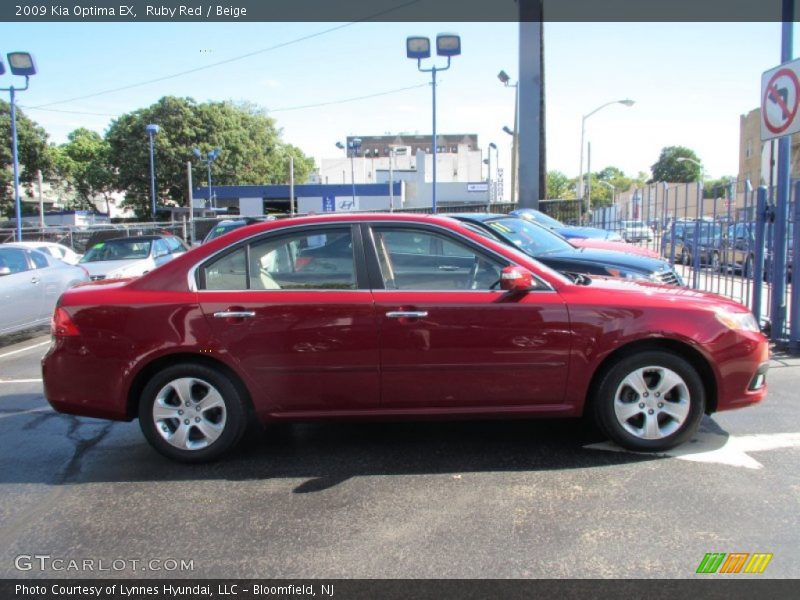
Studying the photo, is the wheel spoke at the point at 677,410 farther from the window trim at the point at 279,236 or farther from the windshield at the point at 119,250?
the windshield at the point at 119,250

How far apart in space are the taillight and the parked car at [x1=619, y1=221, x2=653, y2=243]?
47.6ft

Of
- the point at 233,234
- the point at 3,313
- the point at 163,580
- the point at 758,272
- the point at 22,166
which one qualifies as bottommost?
the point at 163,580

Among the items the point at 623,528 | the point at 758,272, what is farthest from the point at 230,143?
the point at 623,528

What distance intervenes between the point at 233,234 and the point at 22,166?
51705 mm

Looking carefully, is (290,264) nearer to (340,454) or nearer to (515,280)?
(340,454)

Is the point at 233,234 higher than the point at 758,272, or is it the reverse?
the point at 233,234

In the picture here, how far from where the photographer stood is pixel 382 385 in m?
4.25

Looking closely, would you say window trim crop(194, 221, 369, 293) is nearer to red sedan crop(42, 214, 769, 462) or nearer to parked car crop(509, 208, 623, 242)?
red sedan crop(42, 214, 769, 462)

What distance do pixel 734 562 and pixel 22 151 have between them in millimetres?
53970

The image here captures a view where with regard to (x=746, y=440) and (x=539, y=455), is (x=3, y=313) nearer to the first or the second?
(x=539, y=455)

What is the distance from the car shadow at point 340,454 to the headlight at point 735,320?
93 centimetres

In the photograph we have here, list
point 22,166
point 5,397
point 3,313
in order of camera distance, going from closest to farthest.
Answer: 1. point 5,397
2. point 3,313
3. point 22,166

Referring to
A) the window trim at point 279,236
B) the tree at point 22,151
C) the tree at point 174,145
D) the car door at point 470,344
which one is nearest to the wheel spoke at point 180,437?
the window trim at point 279,236

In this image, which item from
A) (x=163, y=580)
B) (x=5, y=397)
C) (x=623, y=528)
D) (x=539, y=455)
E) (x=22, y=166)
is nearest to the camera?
(x=163, y=580)
